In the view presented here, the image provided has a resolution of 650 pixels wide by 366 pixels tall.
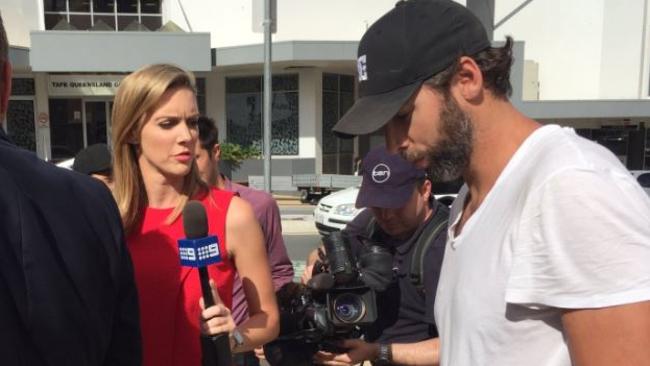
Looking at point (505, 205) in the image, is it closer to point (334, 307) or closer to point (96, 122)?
point (334, 307)

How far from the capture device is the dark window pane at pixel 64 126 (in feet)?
55.0

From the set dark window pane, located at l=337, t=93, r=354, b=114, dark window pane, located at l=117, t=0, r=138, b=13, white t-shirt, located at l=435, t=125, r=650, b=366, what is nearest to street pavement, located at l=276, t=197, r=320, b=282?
dark window pane, located at l=337, t=93, r=354, b=114

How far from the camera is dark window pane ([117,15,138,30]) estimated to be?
687 inches

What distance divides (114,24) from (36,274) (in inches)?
714

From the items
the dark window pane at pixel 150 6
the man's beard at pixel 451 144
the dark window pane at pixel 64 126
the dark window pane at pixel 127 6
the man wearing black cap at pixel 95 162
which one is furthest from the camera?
the dark window pane at pixel 150 6

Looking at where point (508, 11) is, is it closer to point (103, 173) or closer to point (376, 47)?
point (103, 173)

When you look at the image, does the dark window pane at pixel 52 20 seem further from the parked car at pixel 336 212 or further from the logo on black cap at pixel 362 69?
the logo on black cap at pixel 362 69

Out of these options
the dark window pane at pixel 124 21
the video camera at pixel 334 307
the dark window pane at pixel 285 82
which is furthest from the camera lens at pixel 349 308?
the dark window pane at pixel 124 21

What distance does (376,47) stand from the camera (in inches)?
57.2

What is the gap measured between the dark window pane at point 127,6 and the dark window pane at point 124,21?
185 mm

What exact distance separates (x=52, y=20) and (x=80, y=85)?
2461 mm

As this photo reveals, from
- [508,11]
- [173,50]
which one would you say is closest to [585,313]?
[173,50]

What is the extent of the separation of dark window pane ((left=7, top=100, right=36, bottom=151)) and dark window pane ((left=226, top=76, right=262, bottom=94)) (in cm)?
572

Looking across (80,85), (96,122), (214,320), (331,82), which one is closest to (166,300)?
(214,320)
